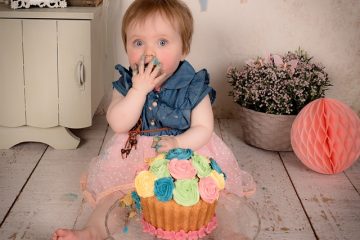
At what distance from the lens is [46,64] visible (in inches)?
76.4

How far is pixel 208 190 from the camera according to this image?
1.19m

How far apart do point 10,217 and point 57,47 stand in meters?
0.66

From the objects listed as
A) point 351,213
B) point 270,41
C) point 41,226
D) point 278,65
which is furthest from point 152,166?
point 270,41

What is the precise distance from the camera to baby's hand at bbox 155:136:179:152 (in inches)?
56.5

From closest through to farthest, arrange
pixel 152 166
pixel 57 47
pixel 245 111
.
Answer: pixel 152 166
pixel 57 47
pixel 245 111

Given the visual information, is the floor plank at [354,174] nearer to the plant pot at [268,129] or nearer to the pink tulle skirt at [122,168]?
the plant pot at [268,129]

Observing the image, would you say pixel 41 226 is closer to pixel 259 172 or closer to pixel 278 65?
pixel 259 172

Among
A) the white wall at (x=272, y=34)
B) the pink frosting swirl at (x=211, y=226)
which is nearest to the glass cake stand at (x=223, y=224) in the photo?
the pink frosting swirl at (x=211, y=226)

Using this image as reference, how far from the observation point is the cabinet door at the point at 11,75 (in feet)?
6.23

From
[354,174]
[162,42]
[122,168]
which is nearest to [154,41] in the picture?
[162,42]

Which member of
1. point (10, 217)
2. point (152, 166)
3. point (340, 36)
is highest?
point (340, 36)

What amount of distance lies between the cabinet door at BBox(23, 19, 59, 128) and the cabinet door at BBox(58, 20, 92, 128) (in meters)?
0.03

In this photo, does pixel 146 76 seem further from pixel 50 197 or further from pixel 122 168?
pixel 50 197

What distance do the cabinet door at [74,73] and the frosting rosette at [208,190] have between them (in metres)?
0.91
